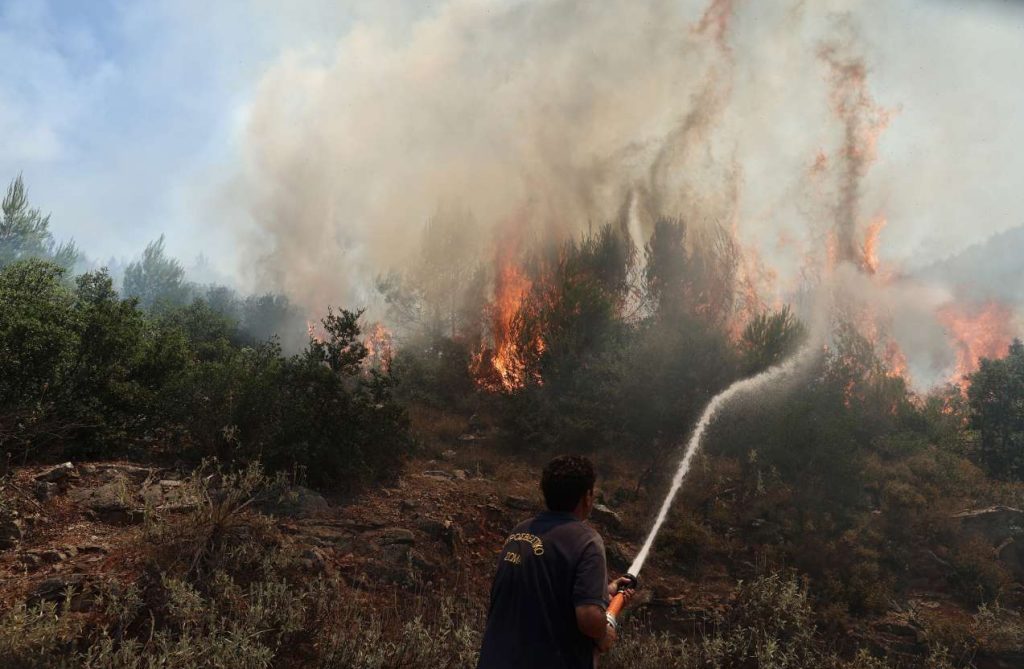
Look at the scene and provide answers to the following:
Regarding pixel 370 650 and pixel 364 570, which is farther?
pixel 364 570

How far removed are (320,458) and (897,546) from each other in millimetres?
12167

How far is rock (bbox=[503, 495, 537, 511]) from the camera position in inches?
432

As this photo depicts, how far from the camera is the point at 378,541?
834 cm

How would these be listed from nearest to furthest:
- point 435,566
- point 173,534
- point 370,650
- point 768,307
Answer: point 370,650 → point 173,534 → point 435,566 → point 768,307

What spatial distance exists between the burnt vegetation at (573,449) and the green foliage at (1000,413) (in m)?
0.07

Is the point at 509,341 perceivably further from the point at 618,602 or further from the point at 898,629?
the point at 618,602

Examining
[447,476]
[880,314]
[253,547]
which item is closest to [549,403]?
[447,476]

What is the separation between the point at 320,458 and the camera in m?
10.3

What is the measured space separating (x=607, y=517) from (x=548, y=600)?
30.4 feet

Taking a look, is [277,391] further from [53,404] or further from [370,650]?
[370,650]

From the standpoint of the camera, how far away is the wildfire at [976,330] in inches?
1580

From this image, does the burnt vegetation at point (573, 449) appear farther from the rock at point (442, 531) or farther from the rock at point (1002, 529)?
the rock at point (442, 531)

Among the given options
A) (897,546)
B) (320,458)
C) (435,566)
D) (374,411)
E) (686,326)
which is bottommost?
(897,546)

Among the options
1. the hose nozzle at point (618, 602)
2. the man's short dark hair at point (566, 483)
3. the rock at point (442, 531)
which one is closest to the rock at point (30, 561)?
the rock at point (442, 531)
